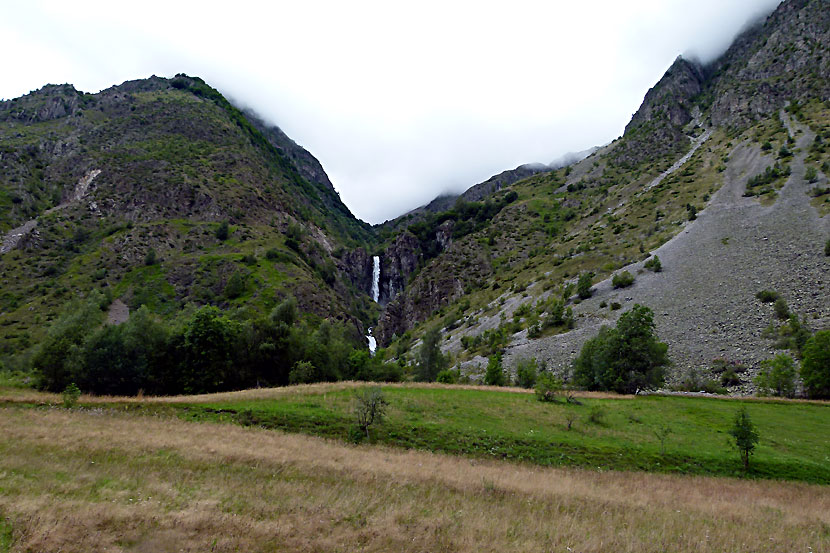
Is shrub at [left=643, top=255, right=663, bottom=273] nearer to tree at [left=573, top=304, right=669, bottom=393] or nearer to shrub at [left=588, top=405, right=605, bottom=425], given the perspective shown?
tree at [left=573, top=304, right=669, bottom=393]

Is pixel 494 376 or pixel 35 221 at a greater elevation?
pixel 35 221

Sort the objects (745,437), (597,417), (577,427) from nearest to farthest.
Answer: (745,437) < (577,427) < (597,417)

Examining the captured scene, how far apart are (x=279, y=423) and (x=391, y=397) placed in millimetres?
9742

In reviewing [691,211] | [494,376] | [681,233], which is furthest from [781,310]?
[691,211]

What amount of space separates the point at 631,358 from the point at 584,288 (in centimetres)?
3325

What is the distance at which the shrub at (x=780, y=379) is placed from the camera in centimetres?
3588

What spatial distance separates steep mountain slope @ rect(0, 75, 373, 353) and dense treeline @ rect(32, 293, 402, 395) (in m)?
54.5

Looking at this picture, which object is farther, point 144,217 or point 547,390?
point 144,217

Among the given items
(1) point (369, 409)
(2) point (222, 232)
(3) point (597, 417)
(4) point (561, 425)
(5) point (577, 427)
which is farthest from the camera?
(2) point (222, 232)

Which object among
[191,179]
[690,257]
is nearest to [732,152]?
[690,257]

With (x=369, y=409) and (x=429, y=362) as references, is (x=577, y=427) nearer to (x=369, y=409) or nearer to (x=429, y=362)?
(x=369, y=409)

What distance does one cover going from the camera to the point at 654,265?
6906 cm

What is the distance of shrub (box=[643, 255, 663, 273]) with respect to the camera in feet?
224

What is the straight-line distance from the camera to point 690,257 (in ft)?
222
